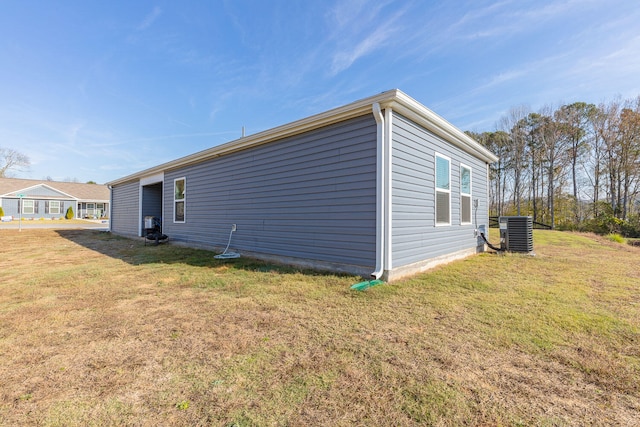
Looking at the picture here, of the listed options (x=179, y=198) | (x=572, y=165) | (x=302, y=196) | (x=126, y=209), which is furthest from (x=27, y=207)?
(x=572, y=165)

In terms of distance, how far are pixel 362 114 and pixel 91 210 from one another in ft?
129

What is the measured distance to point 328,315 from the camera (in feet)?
9.95

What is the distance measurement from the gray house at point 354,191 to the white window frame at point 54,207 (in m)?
31.1

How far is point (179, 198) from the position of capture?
9.37m

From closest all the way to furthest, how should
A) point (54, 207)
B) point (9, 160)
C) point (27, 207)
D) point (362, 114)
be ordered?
point (362, 114), point (27, 207), point (54, 207), point (9, 160)

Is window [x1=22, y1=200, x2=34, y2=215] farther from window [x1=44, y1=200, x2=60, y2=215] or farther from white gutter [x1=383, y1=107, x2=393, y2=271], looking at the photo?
white gutter [x1=383, y1=107, x2=393, y2=271]

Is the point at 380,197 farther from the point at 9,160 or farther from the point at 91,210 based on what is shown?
the point at 9,160

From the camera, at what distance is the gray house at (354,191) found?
4438 mm

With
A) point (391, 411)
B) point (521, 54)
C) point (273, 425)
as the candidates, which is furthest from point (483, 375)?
point (521, 54)

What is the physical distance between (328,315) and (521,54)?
362 inches

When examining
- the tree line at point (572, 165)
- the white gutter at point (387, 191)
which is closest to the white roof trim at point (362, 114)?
the white gutter at point (387, 191)

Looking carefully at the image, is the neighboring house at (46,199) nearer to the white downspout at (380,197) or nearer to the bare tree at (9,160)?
the bare tree at (9,160)

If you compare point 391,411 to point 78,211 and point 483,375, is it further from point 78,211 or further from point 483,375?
point 78,211

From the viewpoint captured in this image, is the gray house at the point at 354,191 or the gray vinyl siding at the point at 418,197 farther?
the gray vinyl siding at the point at 418,197
